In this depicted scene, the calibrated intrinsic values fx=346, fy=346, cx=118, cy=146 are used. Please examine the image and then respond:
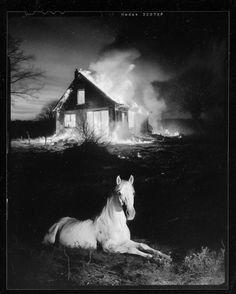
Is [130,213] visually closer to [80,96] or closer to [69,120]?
[69,120]

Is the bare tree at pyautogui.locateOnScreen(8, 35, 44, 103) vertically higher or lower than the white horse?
higher

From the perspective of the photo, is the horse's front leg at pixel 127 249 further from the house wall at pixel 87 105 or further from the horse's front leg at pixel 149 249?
the house wall at pixel 87 105

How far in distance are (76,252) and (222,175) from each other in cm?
106

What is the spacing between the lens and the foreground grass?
219 cm

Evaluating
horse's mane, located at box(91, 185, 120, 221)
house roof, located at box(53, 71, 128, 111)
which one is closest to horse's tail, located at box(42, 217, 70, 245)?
horse's mane, located at box(91, 185, 120, 221)

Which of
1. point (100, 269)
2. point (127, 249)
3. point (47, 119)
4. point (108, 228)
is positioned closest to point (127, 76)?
point (47, 119)

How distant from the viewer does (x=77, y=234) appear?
7.25ft

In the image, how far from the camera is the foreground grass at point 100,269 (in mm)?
2189

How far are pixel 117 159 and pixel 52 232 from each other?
2.06ft

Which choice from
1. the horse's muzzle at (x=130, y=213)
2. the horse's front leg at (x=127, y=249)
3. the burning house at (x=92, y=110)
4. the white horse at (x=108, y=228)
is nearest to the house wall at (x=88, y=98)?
the burning house at (x=92, y=110)

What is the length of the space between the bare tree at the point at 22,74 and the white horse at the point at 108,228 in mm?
803

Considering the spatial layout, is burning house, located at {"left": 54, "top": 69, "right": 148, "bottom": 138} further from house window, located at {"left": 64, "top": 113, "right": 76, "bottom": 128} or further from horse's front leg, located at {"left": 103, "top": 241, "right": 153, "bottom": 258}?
horse's front leg, located at {"left": 103, "top": 241, "right": 153, "bottom": 258}

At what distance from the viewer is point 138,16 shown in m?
2.20
